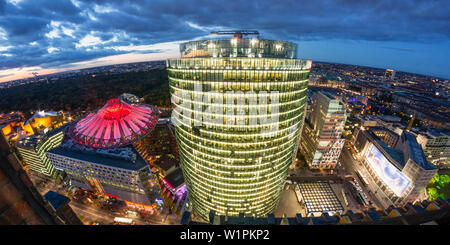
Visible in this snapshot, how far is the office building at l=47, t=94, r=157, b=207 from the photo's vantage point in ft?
186

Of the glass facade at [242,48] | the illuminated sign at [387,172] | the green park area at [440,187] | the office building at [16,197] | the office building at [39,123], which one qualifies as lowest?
the green park area at [440,187]

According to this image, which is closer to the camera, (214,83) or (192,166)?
(214,83)

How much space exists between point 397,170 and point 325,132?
84.5 ft

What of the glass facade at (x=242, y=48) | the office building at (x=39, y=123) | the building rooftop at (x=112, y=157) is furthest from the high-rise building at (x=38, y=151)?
the glass facade at (x=242, y=48)

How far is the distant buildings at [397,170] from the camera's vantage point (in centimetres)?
5259

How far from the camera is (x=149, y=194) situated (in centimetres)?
5869

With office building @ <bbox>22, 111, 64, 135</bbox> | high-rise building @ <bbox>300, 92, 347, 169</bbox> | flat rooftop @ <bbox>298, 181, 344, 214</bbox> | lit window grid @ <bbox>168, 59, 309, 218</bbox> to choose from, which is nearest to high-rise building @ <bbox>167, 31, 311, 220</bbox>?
lit window grid @ <bbox>168, 59, 309, 218</bbox>

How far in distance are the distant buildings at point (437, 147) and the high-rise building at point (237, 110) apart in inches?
3047

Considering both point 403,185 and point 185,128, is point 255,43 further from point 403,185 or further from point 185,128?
point 403,185

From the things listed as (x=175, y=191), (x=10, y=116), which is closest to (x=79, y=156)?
(x=175, y=191)

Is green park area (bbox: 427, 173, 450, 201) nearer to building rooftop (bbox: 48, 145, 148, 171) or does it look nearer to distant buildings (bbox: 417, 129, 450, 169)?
distant buildings (bbox: 417, 129, 450, 169)

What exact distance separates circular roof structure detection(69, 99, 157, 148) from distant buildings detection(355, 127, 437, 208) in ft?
312

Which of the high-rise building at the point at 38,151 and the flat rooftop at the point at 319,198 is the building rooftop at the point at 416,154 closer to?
the flat rooftop at the point at 319,198
